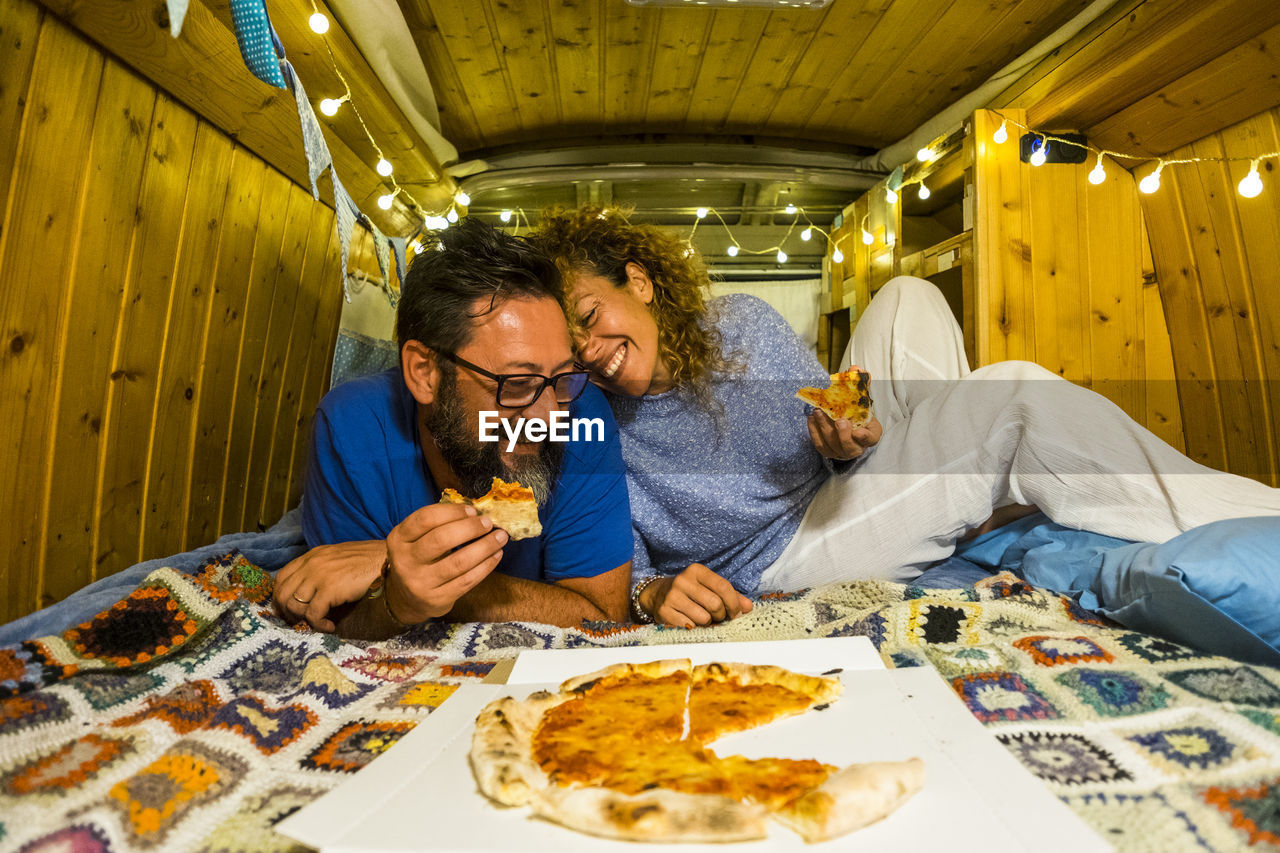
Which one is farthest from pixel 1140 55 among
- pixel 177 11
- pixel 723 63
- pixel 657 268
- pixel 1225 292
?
pixel 177 11

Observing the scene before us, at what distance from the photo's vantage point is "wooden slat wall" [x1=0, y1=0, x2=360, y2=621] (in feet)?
3.83

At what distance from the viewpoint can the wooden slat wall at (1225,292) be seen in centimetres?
214

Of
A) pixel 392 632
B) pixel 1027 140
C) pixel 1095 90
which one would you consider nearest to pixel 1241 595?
pixel 392 632

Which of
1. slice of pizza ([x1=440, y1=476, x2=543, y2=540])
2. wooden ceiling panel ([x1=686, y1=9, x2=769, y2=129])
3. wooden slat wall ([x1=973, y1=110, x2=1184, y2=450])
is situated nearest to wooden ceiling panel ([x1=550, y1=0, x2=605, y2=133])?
wooden ceiling panel ([x1=686, y1=9, x2=769, y2=129])

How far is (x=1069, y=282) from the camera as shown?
2746 mm

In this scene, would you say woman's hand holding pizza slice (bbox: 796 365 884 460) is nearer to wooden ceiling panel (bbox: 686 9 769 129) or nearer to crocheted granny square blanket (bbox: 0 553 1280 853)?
crocheted granny square blanket (bbox: 0 553 1280 853)

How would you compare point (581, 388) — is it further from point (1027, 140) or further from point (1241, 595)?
point (1027, 140)

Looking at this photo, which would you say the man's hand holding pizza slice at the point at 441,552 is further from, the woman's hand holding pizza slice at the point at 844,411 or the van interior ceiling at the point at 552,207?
the woman's hand holding pizza slice at the point at 844,411

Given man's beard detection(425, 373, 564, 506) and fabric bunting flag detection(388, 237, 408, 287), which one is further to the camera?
fabric bunting flag detection(388, 237, 408, 287)

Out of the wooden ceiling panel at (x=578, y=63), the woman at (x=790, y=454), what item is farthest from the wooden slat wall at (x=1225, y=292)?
the wooden ceiling panel at (x=578, y=63)

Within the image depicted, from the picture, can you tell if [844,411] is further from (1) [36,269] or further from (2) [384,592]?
(1) [36,269]

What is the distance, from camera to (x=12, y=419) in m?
1.17

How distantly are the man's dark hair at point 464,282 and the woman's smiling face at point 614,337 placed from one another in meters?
0.22

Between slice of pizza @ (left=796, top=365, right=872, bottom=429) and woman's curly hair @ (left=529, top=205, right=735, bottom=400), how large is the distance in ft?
1.16
